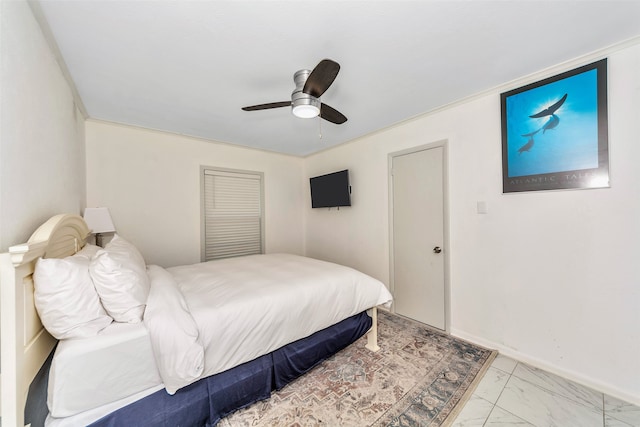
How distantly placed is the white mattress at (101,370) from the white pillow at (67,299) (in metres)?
0.06

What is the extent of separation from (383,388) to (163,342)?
1.60 m

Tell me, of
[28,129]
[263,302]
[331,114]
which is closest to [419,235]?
[331,114]

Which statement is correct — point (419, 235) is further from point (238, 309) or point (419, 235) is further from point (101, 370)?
point (101, 370)

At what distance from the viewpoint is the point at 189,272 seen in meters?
2.50

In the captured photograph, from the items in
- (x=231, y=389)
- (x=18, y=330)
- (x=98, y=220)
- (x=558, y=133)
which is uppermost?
(x=558, y=133)

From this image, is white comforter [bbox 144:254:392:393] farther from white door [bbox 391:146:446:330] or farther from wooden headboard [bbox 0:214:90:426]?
white door [bbox 391:146:446:330]

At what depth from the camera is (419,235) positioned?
287 centimetres

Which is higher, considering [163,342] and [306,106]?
[306,106]

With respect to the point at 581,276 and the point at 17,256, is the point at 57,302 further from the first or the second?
the point at 581,276

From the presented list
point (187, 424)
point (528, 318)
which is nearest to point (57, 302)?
point (187, 424)

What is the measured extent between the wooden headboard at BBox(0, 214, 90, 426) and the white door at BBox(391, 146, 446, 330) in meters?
3.06

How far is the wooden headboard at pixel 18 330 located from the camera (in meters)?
0.86

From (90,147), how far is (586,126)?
191 inches

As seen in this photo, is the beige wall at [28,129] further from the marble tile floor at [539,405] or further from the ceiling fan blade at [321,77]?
the marble tile floor at [539,405]
